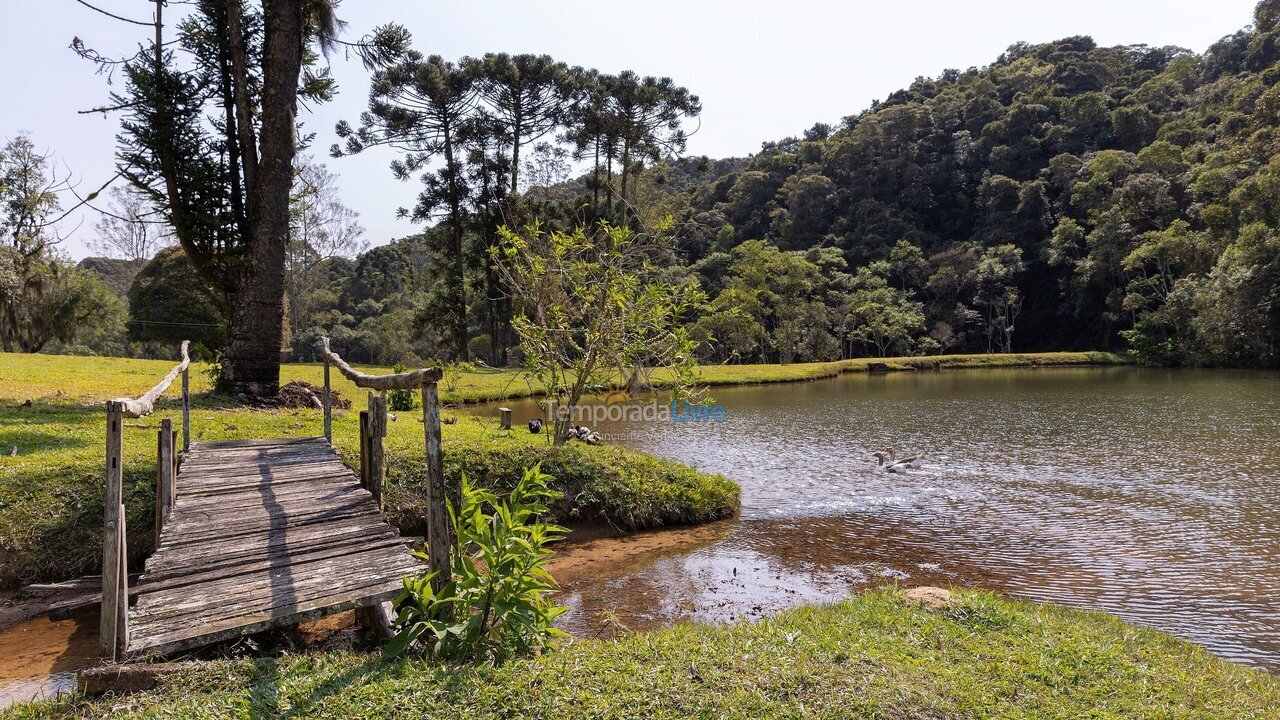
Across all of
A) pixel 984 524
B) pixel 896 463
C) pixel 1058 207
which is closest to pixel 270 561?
pixel 984 524

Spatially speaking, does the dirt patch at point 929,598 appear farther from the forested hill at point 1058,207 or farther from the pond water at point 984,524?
the forested hill at point 1058,207

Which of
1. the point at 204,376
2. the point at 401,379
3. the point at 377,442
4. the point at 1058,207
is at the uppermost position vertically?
the point at 1058,207

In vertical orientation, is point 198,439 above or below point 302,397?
below

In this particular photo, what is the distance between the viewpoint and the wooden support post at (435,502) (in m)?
4.01

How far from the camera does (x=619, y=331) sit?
32.6ft

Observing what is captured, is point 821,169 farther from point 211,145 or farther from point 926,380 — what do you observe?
point 211,145

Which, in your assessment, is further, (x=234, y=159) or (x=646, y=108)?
(x=646, y=108)

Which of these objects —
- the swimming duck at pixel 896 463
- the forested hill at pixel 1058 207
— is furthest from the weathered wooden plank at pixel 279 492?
the forested hill at pixel 1058 207

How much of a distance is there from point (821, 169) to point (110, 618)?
76929 mm

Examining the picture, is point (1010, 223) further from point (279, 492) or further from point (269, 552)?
point (269, 552)

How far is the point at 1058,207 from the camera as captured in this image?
191ft

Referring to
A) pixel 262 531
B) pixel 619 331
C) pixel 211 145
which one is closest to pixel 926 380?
pixel 619 331

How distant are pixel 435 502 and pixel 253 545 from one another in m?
1.65

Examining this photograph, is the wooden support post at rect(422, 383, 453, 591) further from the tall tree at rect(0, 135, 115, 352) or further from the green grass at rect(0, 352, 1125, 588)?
the tall tree at rect(0, 135, 115, 352)
